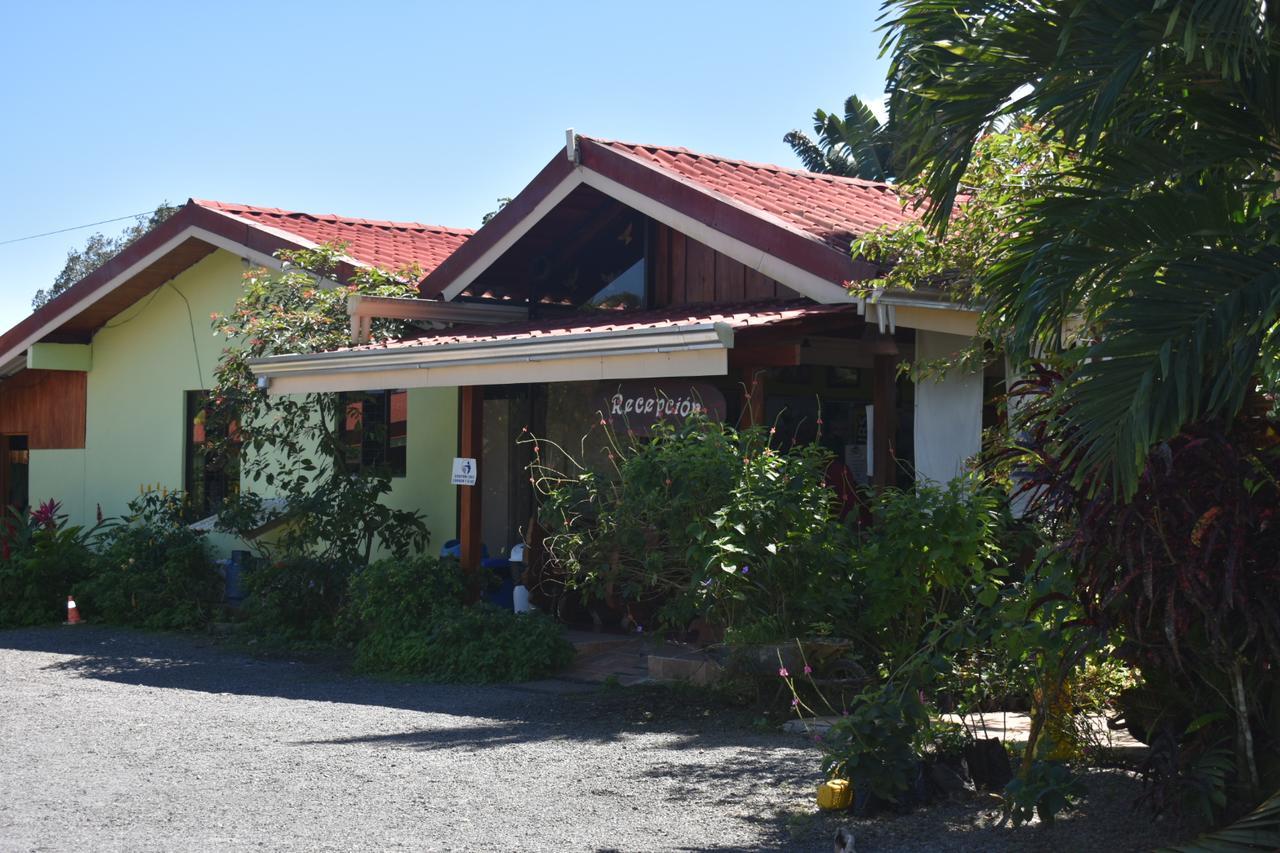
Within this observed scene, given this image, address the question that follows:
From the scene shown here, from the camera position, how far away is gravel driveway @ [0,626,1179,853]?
17.5 feet

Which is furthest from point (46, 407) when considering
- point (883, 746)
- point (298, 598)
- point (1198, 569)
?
point (1198, 569)

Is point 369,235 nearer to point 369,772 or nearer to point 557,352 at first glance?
point 557,352

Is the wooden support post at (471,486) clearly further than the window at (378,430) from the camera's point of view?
No

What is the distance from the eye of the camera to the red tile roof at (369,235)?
14094 millimetres

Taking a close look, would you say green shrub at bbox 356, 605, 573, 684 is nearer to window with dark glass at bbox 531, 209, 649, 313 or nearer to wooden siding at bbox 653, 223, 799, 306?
wooden siding at bbox 653, 223, 799, 306

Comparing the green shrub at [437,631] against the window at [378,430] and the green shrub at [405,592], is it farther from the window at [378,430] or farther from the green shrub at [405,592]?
the window at [378,430]

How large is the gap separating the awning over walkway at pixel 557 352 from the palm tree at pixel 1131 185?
2.84 meters

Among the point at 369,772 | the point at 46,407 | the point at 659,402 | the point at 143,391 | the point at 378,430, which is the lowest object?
the point at 369,772

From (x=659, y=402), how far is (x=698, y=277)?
6.20ft

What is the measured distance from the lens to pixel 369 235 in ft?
50.2

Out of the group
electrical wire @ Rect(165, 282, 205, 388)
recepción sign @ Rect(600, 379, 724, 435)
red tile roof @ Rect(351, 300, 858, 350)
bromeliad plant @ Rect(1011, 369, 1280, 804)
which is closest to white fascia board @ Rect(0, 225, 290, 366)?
electrical wire @ Rect(165, 282, 205, 388)

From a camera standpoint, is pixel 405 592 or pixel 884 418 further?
pixel 405 592

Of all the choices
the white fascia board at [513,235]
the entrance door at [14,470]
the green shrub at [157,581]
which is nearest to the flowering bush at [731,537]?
the white fascia board at [513,235]

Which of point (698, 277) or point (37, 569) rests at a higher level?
point (698, 277)
